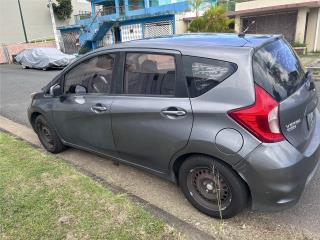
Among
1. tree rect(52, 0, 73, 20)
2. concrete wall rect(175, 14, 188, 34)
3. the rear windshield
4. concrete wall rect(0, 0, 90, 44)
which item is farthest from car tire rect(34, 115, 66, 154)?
tree rect(52, 0, 73, 20)

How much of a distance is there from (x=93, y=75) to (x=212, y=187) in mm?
1937

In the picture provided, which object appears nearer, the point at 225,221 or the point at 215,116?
the point at 215,116

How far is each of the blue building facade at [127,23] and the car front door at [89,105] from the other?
1977 cm

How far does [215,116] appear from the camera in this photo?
8.70ft

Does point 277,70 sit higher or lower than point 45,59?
higher

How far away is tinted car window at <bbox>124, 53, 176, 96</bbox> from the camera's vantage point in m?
2.99

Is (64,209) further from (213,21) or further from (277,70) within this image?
(213,21)

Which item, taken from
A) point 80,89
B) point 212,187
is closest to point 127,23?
point 80,89

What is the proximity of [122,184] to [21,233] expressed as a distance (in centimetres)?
124

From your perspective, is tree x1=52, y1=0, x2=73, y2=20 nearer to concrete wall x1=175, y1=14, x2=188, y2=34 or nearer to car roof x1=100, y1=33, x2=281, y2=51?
concrete wall x1=175, y1=14, x2=188, y2=34

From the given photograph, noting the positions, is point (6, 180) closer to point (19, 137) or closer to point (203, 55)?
point (19, 137)

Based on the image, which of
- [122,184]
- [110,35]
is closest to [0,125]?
[122,184]

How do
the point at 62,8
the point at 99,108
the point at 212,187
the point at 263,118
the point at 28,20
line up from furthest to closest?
the point at 62,8
the point at 28,20
the point at 99,108
the point at 212,187
the point at 263,118

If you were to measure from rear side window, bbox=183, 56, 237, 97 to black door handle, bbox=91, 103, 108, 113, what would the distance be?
1120 millimetres
